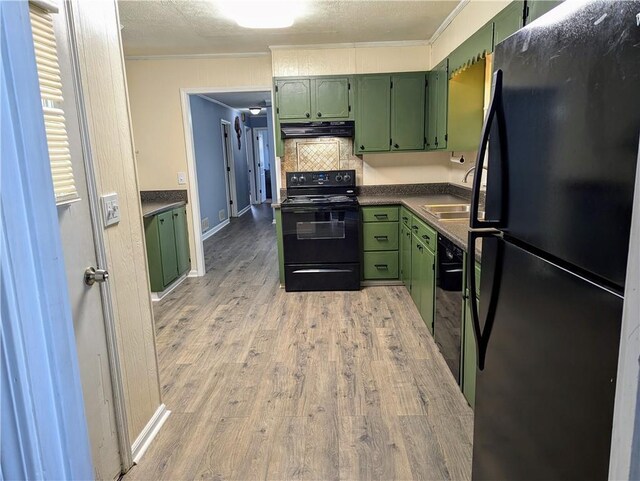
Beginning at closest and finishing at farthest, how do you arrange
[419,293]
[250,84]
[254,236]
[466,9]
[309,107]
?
[466,9]
[419,293]
[309,107]
[250,84]
[254,236]

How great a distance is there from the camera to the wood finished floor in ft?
6.01

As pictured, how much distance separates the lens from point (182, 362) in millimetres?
2805

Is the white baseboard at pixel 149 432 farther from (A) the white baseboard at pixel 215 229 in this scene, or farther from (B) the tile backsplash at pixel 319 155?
(A) the white baseboard at pixel 215 229

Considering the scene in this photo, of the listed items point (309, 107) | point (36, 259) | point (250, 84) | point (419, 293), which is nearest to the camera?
point (36, 259)

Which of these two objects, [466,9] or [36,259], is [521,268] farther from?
[466,9]

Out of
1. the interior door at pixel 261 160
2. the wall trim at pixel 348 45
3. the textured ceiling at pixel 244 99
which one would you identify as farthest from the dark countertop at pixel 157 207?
the interior door at pixel 261 160

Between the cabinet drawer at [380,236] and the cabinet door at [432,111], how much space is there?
90cm

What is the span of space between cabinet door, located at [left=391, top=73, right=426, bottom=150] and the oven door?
0.92m

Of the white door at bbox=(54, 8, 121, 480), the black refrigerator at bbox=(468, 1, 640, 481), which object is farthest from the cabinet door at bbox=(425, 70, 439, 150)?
the white door at bbox=(54, 8, 121, 480)

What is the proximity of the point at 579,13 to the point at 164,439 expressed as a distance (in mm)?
2238

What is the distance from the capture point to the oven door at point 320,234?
13.3ft

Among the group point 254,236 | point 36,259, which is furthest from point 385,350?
point 254,236

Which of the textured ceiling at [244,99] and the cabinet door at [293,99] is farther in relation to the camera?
the textured ceiling at [244,99]

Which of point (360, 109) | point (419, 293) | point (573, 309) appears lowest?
point (419, 293)
